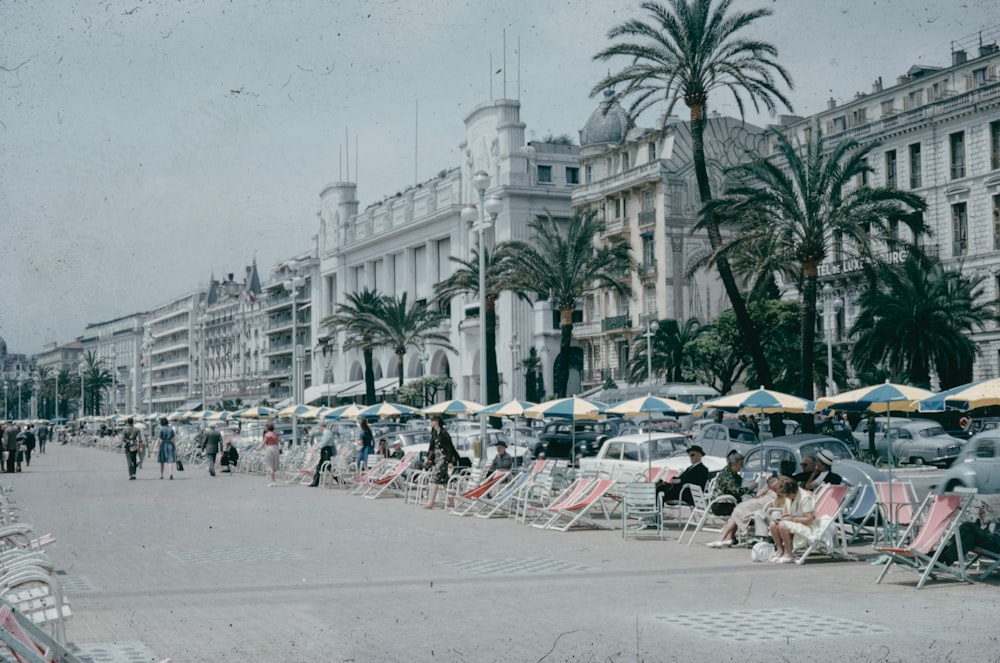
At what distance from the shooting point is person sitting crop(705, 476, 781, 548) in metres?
14.5

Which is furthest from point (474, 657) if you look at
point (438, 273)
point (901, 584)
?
point (438, 273)

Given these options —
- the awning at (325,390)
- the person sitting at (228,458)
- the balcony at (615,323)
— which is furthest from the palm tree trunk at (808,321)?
the awning at (325,390)

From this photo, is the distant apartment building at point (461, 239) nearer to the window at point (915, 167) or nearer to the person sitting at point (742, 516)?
the window at point (915, 167)

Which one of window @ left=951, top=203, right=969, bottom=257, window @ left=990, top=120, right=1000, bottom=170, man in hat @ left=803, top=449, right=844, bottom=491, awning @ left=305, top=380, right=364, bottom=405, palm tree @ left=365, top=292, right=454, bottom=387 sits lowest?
man in hat @ left=803, top=449, right=844, bottom=491

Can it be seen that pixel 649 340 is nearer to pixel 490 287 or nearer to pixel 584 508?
pixel 490 287

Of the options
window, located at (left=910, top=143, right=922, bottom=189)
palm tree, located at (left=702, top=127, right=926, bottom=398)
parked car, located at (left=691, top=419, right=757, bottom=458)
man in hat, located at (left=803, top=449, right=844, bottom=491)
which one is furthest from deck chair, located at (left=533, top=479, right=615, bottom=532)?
window, located at (left=910, top=143, right=922, bottom=189)

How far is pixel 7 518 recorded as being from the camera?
526 inches

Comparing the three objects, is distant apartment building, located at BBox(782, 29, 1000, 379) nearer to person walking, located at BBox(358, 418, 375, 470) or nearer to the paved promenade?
person walking, located at BBox(358, 418, 375, 470)

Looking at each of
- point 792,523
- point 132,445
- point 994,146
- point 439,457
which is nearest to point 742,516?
point 792,523

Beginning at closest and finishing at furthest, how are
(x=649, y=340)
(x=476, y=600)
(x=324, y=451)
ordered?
(x=476, y=600) < (x=324, y=451) < (x=649, y=340)

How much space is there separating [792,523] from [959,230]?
46.8m

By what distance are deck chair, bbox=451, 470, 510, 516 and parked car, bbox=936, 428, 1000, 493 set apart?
7879mm

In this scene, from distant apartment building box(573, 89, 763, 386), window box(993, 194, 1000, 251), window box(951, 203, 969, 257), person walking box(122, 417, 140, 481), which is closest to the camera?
person walking box(122, 417, 140, 481)

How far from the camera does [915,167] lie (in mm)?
58031
